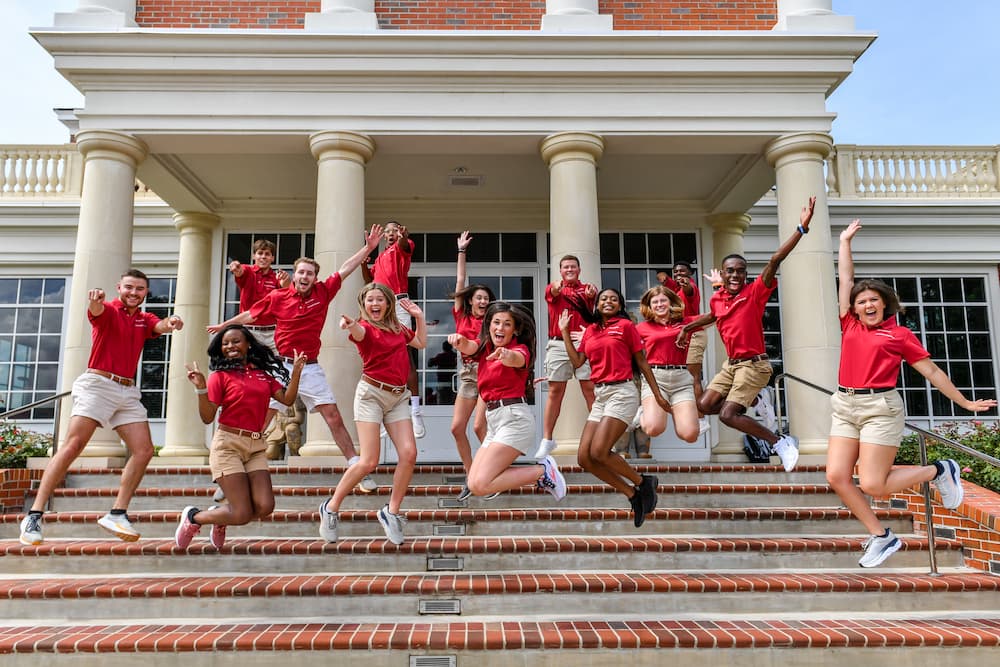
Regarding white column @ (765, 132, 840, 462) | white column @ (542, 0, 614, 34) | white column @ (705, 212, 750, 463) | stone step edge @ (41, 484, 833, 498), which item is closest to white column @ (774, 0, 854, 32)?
white column @ (765, 132, 840, 462)

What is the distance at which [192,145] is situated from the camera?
8.65m

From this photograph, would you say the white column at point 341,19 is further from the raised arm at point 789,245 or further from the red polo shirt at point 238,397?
the raised arm at point 789,245

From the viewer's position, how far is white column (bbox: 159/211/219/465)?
10367 mm

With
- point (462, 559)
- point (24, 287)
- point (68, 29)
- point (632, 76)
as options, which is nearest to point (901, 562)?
point (462, 559)

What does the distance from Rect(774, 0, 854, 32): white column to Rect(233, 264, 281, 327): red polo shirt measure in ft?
20.4

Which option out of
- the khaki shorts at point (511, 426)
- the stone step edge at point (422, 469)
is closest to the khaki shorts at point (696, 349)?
the stone step edge at point (422, 469)

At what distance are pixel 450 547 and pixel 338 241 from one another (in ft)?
12.7

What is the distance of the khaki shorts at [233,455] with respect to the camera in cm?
491

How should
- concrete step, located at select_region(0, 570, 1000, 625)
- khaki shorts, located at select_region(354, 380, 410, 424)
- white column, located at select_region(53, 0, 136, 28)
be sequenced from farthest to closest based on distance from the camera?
white column, located at select_region(53, 0, 136, 28) < khaki shorts, located at select_region(354, 380, 410, 424) < concrete step, located at select_region(0, 570, 1000, 625)

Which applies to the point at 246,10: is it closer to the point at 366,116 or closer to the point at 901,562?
the point at 366,116

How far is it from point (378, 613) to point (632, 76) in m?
6.33

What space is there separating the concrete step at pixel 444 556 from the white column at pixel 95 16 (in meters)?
5.67

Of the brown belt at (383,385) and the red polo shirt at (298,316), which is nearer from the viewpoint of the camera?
the brown belt at (383,385)

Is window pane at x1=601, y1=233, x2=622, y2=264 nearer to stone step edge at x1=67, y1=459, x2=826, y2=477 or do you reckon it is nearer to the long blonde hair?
stone step edge at x1=67, y1=459, x2=826, y2=477
